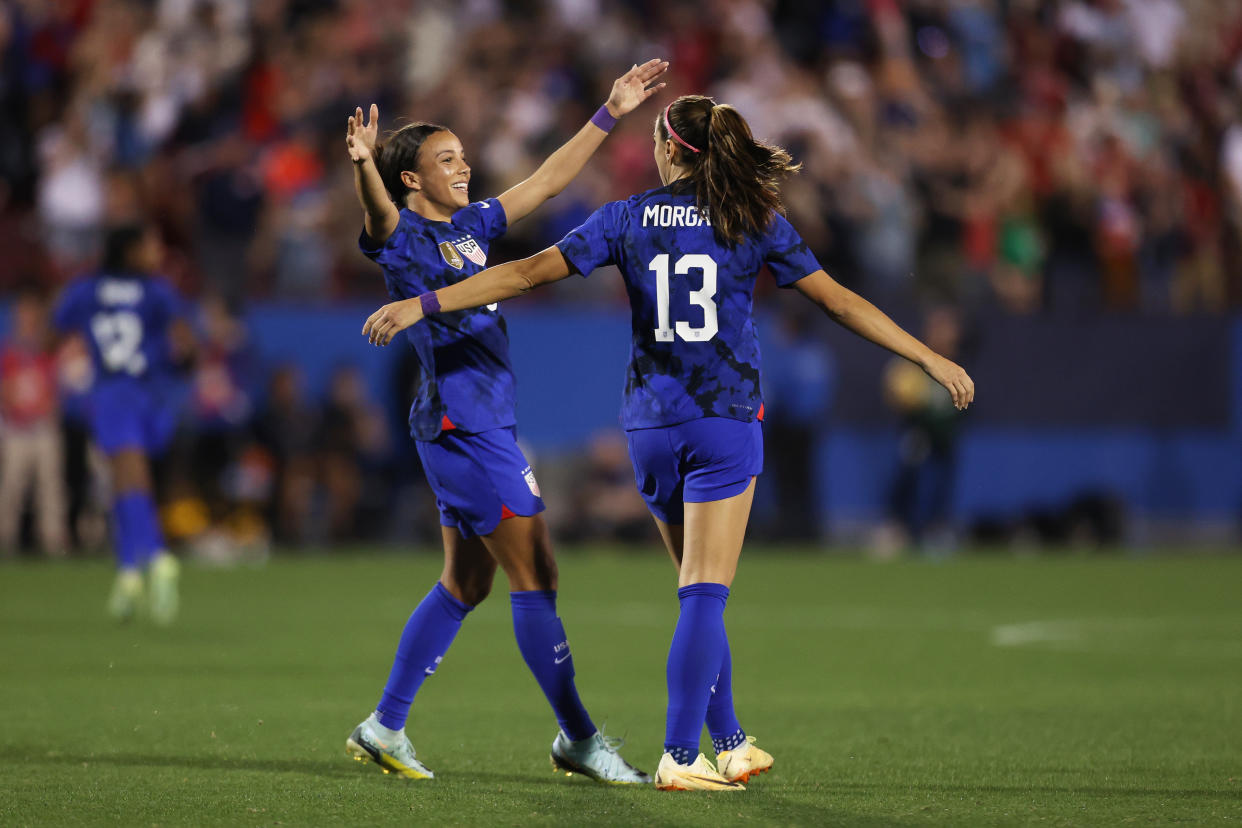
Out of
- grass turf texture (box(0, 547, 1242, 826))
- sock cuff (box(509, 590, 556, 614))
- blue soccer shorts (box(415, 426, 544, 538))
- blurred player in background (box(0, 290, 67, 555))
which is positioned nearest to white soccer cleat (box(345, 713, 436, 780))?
grass turf texture (box(0, 547, 1242, 826))

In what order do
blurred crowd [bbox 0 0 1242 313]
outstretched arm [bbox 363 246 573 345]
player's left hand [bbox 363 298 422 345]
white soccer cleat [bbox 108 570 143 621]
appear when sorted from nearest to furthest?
player's left hand [bbox 363 298 422 345] < outstretched arm [bbox 363 246 573 345] < white soccer cleat [bbox 108 570 143 621] < blurred crowd [bbox 0 0 1242 313]

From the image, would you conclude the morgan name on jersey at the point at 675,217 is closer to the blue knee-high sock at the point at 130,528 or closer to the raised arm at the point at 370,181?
the raised arm at the point at 370,181

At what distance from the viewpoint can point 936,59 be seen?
2314 centimetres

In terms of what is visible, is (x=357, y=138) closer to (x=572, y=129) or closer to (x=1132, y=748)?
(x=1132, y=748)

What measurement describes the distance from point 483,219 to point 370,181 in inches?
22.8

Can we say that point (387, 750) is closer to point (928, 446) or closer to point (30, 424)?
point (30, 424)

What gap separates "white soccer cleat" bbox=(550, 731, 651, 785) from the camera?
266 inches

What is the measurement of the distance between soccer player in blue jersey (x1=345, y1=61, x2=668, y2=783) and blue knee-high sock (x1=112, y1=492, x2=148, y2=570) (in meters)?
5.93

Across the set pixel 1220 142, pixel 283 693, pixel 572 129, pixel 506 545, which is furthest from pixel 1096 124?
pixel 506 545

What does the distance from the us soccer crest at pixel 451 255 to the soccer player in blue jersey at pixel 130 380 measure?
6.36 m

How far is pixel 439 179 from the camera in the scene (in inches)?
273

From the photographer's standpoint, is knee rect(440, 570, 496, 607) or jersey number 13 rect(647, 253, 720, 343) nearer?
jersey number 13 rect(647, 253, 720, 343)

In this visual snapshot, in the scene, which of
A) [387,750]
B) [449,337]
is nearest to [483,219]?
[449,337]

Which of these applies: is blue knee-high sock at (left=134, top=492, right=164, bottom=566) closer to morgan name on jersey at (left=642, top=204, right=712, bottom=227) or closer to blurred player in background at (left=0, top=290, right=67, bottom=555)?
blurred player in background at (left=0, top=290, right=67, bottom=555)
